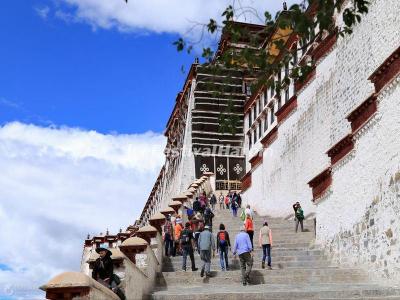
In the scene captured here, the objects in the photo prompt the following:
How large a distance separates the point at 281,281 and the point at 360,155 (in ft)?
11.1

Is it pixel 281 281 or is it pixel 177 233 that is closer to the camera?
pixel 281 281

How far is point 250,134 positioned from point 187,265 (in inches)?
1049

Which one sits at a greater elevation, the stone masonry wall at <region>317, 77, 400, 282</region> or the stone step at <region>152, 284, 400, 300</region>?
the stone masonry wall at <region>317, 77, 400, 282</region>

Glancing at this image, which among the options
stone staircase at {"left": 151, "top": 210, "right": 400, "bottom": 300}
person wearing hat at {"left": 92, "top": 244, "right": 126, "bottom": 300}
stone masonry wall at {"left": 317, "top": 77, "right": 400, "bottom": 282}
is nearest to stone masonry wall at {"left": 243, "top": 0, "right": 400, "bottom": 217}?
stone masonry wall at {"left": 317, "top": 77, "right": 400, "bottom": 282}

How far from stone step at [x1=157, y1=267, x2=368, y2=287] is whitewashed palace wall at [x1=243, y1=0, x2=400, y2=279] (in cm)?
47

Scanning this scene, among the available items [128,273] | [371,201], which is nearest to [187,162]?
[371,201]

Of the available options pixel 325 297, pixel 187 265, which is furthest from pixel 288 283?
pixel 187 265

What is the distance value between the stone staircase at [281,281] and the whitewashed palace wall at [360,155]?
1.69 feet

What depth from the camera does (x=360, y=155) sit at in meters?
12.5

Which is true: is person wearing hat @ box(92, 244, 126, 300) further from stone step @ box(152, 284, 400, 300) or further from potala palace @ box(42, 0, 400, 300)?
stone step @ box(152, 284, 400, 300)

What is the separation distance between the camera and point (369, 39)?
16109 mm

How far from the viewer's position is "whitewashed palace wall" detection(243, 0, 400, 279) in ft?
35.9

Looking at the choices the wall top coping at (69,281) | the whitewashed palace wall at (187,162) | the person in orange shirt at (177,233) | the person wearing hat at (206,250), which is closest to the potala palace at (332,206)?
the wall top coping at (69,281)

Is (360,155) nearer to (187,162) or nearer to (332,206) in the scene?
(332,206)
